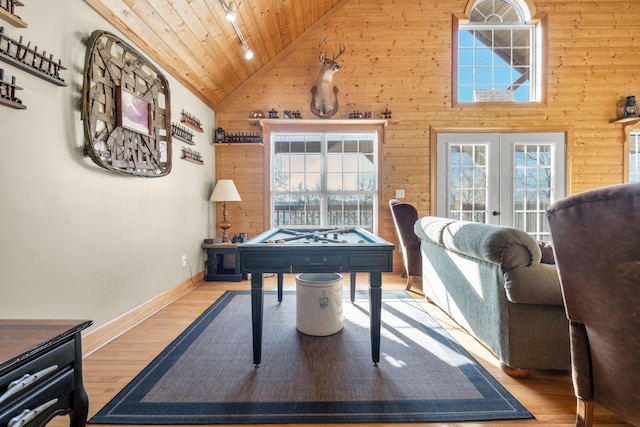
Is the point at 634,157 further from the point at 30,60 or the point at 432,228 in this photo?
the point at 30,60

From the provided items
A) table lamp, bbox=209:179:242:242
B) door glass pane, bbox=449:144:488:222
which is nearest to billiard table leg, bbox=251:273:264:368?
table lamp, bbox=209:179:242:242

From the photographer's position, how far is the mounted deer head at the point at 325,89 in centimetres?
428

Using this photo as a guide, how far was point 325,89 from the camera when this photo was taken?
4418 mm

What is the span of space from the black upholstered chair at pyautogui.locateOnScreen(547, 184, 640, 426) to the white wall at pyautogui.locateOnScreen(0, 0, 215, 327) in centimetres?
255

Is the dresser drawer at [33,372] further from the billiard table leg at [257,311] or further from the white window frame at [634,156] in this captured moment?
the white window frame at [634,156]

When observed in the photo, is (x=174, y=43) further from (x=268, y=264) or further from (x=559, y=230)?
(x=559, y=230)

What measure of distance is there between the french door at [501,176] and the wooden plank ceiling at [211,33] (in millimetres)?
2628

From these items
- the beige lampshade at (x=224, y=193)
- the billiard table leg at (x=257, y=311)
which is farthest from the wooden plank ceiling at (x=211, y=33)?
the billiard table leg at (x=257, y=311)

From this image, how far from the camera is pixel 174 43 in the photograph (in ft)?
10.1

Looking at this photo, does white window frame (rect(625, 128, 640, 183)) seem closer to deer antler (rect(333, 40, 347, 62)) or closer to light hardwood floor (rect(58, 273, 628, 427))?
light hardwood floor (rect(58, 273, 628, 427))

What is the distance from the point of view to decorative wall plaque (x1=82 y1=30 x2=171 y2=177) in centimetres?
215

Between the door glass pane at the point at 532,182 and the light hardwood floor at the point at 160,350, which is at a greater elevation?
the door glass pane at the point at 532,182

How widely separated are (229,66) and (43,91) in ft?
8.37

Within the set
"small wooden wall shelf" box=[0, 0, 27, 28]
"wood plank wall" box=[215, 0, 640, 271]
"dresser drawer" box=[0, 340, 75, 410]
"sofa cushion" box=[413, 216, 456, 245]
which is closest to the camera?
"dresser drawer" box=[0, 340, 75, 410]
